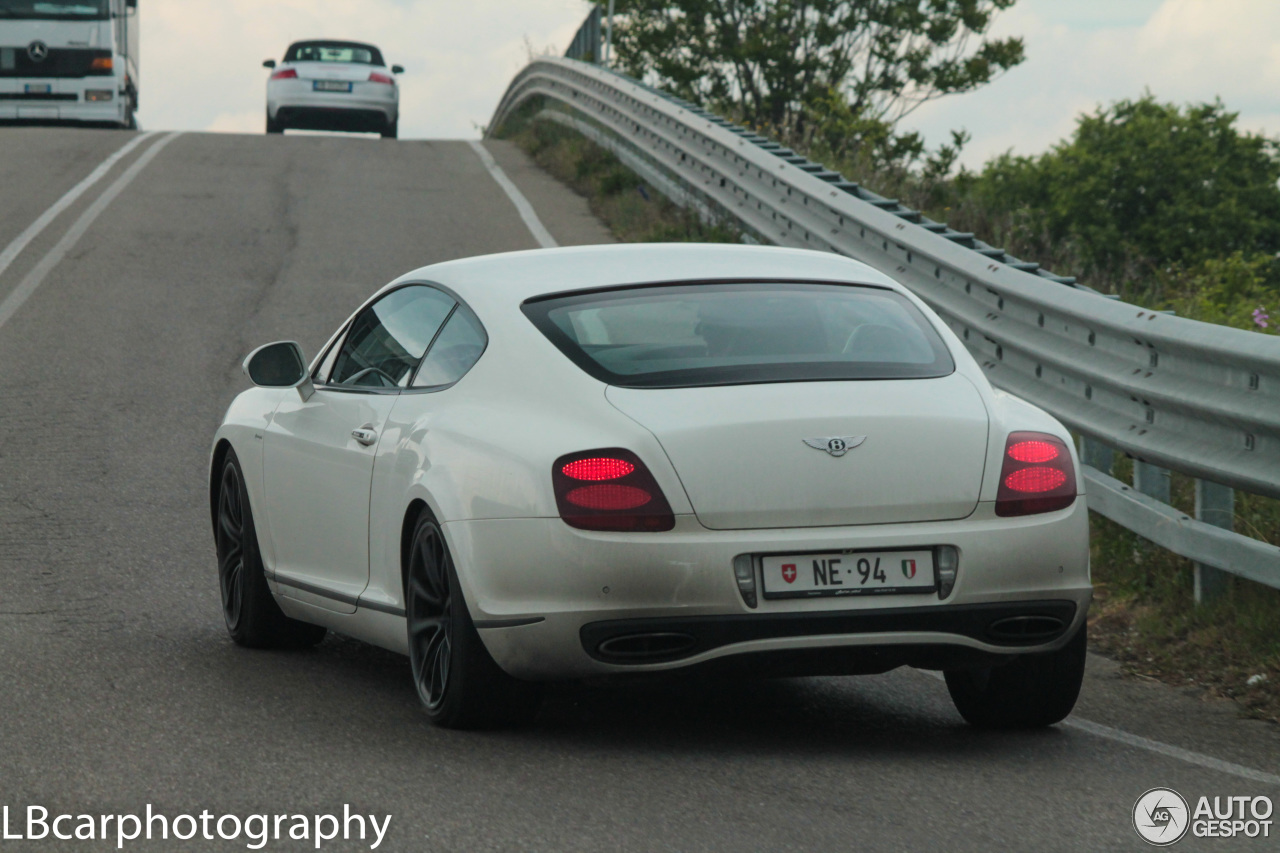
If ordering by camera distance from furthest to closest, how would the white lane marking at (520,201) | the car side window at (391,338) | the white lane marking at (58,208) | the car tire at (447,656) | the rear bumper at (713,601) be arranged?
the white lane marking at (520,201) → the white lane marking at (58,208) → the car side window at (391,338) → the car tire at (447,656) → the rear bumper at (713,601)

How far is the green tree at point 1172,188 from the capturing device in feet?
230

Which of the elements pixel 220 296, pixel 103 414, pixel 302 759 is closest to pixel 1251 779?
pixel 302 759

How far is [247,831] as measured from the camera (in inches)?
168

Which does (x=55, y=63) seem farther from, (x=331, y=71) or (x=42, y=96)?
(x=331, y=71)

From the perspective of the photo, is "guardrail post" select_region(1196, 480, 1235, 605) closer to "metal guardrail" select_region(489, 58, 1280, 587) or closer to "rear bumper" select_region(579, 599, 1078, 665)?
"metal guardrail" select_region(489, 58, 1280, 587)

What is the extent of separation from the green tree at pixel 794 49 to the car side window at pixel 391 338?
35.4 metres

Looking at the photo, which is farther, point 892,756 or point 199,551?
point 199,551

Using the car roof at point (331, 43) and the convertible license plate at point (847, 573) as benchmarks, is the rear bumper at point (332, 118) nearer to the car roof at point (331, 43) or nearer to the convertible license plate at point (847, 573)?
the car roof at point (331, 43)

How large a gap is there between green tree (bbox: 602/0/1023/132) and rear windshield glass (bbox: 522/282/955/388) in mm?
36168

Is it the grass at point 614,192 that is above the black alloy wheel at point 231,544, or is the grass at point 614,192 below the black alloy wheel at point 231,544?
below

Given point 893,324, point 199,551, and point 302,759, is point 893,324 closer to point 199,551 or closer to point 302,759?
point 302,759

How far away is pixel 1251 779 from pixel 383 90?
27650 millimetres

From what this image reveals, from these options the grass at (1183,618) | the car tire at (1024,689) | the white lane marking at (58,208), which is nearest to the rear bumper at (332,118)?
the white lane marking at (58,208)

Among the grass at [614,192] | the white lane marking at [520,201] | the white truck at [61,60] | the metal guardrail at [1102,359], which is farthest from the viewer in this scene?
the white truck at [61,60]
